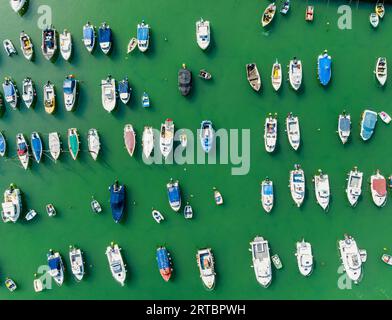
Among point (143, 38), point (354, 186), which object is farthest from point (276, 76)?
point (143, 38)

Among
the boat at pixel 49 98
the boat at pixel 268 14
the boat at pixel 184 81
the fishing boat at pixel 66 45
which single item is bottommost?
the boat at pixel 49 98

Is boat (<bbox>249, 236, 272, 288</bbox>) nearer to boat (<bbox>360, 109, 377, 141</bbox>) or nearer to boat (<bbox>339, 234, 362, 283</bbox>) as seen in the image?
boat (<bbox>339, 234, 362, 283</bbox>)

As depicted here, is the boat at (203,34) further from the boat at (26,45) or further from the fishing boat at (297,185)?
the boat at (26,45)

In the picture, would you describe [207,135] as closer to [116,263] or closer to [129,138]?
→ [129,138]

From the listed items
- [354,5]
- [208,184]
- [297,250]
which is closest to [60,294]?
[208,184]

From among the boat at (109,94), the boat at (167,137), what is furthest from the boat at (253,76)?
the boat at (109,94)

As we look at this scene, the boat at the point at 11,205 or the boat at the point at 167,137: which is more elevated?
the boat at the point at 167,137
